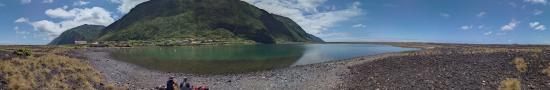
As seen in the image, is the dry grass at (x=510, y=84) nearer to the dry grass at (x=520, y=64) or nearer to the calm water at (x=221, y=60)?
the dry grass at (x=520, y=64)

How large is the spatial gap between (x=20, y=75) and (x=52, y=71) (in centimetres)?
569

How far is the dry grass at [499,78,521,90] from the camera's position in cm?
2462

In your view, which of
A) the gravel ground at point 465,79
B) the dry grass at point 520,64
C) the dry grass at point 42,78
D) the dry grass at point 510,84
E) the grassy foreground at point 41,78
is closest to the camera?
the dry grass at point 510,84

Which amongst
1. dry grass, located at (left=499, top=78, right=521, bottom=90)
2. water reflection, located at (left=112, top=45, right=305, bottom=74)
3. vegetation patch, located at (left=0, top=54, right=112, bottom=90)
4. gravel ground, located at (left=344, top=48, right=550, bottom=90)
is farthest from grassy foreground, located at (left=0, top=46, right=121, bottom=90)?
dry grass, located at (left=499, top=78, right=521, bottom=90)

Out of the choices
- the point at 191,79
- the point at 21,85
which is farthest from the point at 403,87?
the point at 21,85

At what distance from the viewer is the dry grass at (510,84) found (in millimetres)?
24625

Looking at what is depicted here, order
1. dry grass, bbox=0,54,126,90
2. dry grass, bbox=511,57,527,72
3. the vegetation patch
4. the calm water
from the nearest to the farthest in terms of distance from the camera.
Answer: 1. the vegetation patch
2. dry grass, bbox=0,54,126,90
3. dry grass, bbox=511,57,527,72
4. the calm water

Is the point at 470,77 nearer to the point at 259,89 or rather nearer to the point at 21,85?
the point at 259,89

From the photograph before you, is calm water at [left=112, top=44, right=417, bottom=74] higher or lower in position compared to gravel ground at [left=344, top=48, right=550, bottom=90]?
lower

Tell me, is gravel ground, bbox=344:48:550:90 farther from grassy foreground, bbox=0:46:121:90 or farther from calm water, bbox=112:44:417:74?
calm water, bbox=112:44:417:74

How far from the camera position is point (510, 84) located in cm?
2495

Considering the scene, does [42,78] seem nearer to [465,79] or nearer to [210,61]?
[465,79]

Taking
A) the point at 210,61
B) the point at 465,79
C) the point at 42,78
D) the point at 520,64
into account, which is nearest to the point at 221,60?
the point at 210,61

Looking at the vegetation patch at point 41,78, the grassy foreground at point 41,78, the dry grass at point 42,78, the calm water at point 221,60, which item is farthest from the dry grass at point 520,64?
the vegetation patch at point 41,78
